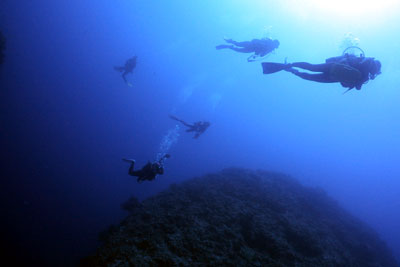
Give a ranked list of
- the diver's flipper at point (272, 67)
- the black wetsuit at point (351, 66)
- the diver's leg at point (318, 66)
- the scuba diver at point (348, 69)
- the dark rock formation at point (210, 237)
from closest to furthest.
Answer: the dark rock formation at point (210, 237) → the scuba diver at point (348, 69) → the black wetsuit at point (351, 66) → the diver's leg at point (318, 66) → the diver's flipper at point (272, 67)

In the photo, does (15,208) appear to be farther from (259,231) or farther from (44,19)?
(44,19)

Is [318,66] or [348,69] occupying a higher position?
[318,66]

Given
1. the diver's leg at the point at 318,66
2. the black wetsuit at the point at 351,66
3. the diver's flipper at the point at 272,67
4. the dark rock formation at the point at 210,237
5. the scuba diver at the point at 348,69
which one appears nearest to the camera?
the dark rock formation at the point at 210,237

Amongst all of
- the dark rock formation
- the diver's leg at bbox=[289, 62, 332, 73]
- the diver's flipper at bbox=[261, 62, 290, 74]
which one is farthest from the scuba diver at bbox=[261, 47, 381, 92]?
the dark rock formation

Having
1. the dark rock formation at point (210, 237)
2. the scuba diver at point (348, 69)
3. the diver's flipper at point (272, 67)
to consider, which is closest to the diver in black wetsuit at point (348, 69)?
the scuba diver at point (348, 69)

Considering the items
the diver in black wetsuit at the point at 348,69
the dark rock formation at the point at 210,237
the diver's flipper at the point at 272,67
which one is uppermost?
the diver's flipper at the point at 272,67

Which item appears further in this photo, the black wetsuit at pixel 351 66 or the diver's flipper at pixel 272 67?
the diver's flipper at pixel 272 67

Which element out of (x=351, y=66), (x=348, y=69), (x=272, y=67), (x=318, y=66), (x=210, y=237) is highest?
(x=272, y=67)

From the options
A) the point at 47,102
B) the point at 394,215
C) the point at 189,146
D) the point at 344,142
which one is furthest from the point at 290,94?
the point at 47,102

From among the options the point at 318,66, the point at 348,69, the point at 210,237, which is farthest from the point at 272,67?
the point at 210,237

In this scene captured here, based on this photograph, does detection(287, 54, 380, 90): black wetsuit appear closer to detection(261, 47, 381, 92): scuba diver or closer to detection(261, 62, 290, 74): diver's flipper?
detection(261, 47, 381, 92): scuba diver

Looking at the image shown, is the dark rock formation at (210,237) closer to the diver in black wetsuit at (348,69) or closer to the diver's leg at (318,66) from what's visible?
the diver in black wetsuit at (348,69)

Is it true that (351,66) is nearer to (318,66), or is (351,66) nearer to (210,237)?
(318,66)

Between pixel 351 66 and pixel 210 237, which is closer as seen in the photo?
pixel 351 66
